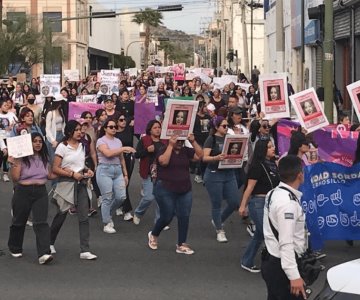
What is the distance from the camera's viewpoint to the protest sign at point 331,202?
Result: 8.48m

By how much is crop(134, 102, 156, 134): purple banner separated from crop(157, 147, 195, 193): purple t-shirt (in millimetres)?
6351

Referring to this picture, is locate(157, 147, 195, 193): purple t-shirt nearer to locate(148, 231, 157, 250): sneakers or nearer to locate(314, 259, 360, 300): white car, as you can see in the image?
locate(148, 231, 157, 250): sneakers

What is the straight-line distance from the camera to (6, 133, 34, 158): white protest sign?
8.35 m

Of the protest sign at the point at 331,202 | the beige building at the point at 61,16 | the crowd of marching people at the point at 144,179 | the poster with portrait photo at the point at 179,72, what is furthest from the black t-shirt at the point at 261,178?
the beige building at the point at 61,16

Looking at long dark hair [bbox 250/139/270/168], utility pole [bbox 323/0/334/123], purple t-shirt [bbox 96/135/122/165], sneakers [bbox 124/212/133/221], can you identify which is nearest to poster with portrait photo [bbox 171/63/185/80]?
utility pole [bbox 323/0/334/123]

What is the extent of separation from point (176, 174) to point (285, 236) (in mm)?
3852

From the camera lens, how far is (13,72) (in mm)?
63625

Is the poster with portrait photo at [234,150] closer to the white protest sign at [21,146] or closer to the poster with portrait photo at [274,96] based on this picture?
the poster with portrait photo at [274,96]

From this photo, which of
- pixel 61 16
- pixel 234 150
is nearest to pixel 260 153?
pixel 234 150

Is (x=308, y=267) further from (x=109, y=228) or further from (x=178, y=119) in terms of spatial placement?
(x=109, y=228)

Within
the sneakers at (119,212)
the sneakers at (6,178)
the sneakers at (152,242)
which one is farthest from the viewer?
the sneakers at (6,178)

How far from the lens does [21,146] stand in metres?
8.41

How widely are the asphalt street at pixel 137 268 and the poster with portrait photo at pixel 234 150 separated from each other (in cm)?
100

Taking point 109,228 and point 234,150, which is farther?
point 109,228
